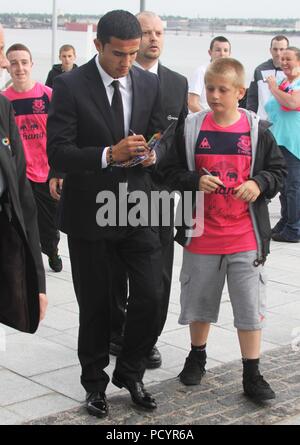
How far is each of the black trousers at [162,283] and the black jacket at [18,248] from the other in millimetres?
1199

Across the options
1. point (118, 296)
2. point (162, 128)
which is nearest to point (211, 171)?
point (162, 128)

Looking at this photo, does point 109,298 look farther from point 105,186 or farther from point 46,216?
point 46,216

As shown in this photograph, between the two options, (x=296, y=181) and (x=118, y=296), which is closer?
(x=118, y=296)

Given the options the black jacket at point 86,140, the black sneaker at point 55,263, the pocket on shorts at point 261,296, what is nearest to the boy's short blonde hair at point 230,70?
the black jacket at point 86,140

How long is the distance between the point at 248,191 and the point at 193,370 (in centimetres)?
111

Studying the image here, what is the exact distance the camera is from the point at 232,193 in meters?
4.82

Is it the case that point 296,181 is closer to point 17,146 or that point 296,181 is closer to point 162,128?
point 162,128

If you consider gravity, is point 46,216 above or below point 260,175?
below

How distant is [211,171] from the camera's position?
16.0ft

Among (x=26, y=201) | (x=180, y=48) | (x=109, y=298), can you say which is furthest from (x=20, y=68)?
(x=180, y=48)

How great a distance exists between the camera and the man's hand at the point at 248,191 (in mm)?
4711

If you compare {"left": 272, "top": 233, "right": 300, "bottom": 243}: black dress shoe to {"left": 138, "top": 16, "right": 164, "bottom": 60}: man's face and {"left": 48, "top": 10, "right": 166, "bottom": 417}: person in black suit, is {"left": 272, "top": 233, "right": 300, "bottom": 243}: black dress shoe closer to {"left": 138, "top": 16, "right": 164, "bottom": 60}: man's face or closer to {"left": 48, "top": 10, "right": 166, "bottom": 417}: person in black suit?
{"left": 138, "top": 16, "right": 164, "bottom": 60}: man's face

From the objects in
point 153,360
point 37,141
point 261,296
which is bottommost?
point 153,360
